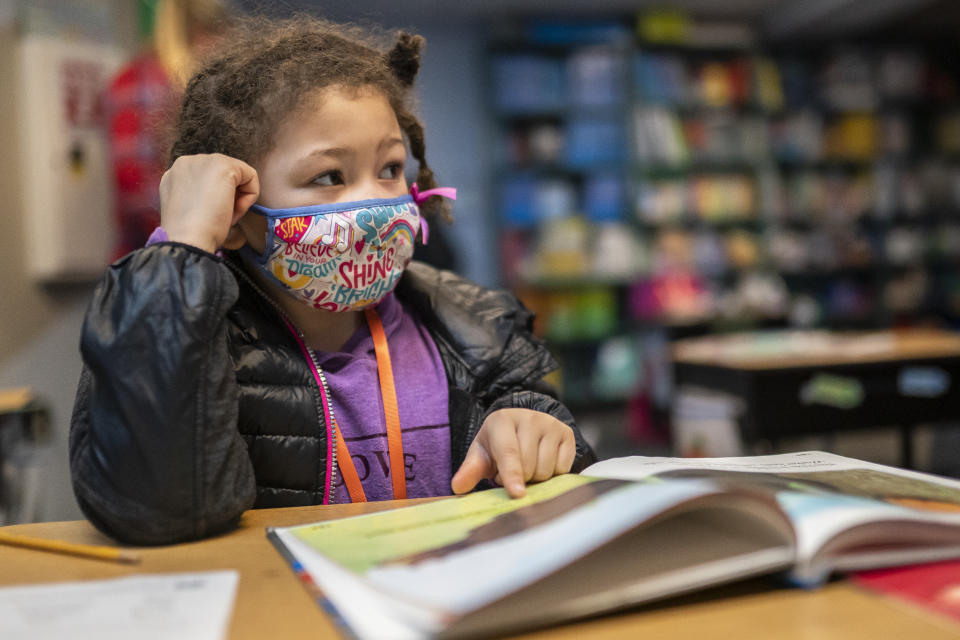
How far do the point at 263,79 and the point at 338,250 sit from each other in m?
0.28

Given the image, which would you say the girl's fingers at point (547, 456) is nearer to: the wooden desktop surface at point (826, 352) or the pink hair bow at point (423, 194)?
the pink hair bow at point (423, 194)

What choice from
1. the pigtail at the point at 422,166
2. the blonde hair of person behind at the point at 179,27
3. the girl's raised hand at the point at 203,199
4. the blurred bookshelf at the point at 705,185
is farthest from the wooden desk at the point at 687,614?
the blurred bookshelf at the point at 705,185

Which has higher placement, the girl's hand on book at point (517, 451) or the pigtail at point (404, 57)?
the pigtail at point (404, 57)

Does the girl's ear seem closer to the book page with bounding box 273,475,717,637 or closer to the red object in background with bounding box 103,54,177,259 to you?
the book page with bounding box 273,475,717,637

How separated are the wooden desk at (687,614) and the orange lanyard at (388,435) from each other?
413 mm

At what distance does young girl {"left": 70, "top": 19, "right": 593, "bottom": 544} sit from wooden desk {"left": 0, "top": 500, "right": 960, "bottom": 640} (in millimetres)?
126

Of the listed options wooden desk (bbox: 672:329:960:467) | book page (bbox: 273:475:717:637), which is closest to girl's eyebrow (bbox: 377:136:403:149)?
book page (bbox: 273:475:717:637)

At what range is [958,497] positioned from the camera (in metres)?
0.59

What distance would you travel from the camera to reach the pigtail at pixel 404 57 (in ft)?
4.07

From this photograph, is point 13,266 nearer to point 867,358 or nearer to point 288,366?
point 288,366

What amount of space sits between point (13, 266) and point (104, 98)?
68 cm

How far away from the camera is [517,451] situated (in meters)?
0.72

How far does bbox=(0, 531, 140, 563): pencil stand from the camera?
1.94 feet

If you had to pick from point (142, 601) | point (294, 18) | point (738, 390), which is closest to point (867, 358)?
point (738, 390)
